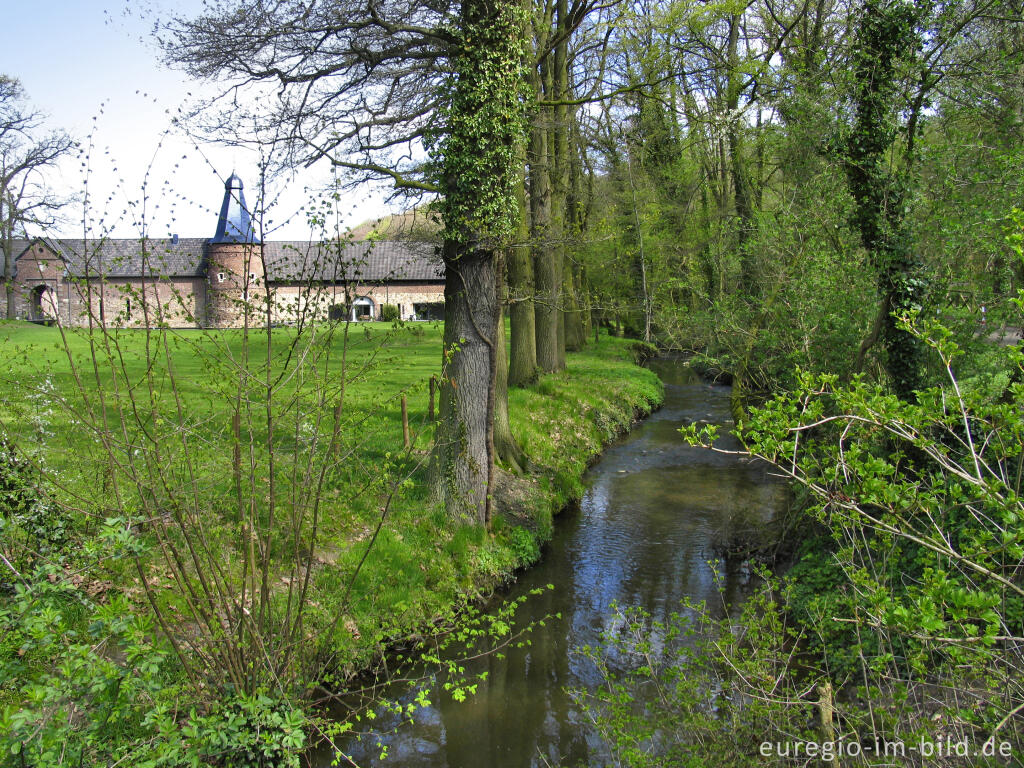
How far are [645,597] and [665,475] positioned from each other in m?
5.47

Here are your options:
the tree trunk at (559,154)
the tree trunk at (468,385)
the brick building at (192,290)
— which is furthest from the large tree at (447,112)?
the tree trunk at (559,154)

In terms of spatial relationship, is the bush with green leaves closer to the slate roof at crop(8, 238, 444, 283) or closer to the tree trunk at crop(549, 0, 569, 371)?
the slate roof at crop(8, 238, 444, 283)

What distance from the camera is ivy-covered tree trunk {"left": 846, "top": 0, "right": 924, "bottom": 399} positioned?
26.3ft

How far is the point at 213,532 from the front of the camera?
5.54 meters

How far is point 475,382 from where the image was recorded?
9680mm

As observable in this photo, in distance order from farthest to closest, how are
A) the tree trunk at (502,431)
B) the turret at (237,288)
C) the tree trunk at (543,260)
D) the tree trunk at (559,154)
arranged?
the tree trunk at (559,154) < the tree trunk at (543,260) < the tree trunk at (502,431) < the turret at (237,288)

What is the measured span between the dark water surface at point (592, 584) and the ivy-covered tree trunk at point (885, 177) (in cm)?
317

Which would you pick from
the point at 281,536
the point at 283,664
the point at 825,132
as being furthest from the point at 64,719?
the point at 825,132

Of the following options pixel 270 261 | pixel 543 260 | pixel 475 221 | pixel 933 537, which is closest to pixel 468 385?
pixel 475 221

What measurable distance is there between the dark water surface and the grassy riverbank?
0.74 m

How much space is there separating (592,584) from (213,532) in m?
5.11

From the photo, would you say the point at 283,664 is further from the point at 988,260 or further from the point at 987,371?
the point at 988,260

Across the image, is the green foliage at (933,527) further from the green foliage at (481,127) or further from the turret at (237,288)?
the green foliage at (481,127)

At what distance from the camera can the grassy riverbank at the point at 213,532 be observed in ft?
11.3
